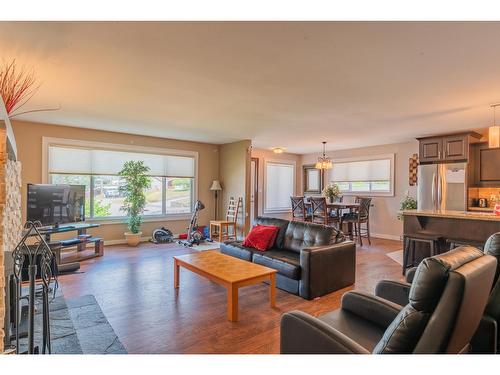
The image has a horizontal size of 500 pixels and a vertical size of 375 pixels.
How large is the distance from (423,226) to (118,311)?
13.8 feet

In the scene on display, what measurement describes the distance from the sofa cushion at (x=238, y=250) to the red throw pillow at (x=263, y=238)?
0.09 metres

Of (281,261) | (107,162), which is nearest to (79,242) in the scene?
(107,162)

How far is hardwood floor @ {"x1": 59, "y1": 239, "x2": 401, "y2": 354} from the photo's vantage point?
7.61ft

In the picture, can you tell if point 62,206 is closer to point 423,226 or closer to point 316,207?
point 316,207

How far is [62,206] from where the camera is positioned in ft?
14.6

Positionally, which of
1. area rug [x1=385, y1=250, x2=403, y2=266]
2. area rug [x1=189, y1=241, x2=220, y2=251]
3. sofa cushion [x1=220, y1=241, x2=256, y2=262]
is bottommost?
area rug [x1=189, y1=241, x2=220, y2=251]

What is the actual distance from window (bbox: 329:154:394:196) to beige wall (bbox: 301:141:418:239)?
131mm

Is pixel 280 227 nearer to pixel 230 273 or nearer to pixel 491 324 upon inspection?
pixel 230 273

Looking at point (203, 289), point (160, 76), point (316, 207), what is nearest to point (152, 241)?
point (203, 289)

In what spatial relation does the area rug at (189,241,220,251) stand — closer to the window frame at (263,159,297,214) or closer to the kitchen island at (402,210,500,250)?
the window frame at (263,159,297,214)

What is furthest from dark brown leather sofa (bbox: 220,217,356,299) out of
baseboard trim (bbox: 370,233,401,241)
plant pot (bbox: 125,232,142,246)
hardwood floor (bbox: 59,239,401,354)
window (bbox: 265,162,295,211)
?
window (bbox: 265,162,295,211)

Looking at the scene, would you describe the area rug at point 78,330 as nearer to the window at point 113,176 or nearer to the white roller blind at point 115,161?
the window at point 113,176

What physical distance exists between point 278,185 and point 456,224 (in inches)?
211

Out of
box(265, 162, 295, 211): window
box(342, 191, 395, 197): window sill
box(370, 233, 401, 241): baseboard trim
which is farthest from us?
box(265, 162, 295, 211): window
